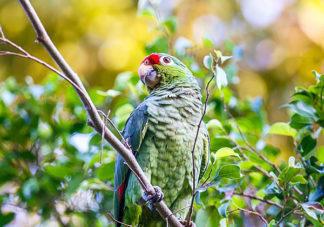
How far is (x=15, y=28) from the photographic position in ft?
17.7

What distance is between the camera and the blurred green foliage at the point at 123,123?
7.08ft

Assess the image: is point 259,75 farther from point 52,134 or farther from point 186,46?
point 52,134

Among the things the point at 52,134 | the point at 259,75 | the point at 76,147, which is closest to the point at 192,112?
the point at 76,147

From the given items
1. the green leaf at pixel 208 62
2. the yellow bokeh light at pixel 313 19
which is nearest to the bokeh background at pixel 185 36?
the yellow bokeh light at pixel 313 19

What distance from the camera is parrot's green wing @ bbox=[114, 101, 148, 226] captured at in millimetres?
2179

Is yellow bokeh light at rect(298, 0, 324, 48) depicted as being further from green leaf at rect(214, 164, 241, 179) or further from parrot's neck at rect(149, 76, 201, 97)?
green leaf at rect(214, 164, 241, 179)

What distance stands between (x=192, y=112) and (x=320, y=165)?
0.84 m

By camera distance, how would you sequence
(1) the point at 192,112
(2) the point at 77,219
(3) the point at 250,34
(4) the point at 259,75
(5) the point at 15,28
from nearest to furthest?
(1) the point at 192,112 → (2) the point at 77,219 → (5) the point at 15,28 → (4) the point at 259,75 → (3) the point at 250,34

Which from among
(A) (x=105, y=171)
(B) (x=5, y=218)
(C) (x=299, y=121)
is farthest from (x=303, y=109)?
(B) (x=5, y=218)

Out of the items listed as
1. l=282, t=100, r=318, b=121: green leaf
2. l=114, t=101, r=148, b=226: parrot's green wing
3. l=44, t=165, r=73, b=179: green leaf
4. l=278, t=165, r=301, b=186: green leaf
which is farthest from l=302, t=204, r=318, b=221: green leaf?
l=44, t=165, r=73, b=179: green leaf

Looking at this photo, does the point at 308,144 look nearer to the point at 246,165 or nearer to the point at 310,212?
the point at 246,165

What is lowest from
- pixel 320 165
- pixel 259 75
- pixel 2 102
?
pixel 320 165

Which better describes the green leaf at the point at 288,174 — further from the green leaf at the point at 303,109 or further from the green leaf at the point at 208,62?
the green leaf at the point at 208,62

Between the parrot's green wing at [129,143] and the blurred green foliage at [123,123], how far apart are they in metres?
0.33
